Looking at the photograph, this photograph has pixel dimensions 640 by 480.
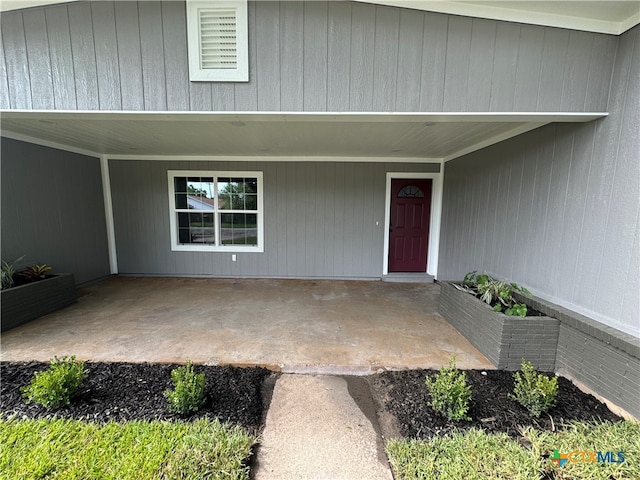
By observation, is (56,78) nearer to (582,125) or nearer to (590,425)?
(582,125)

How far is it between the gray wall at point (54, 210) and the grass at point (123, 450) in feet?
11.3

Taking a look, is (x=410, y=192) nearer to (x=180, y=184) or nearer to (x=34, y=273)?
(x=180, y=184)

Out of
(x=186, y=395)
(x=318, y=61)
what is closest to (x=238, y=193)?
(x=318, y=61)

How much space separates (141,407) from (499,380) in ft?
9.21

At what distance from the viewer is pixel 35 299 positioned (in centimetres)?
347

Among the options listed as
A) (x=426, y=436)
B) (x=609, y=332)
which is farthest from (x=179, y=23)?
(x=609, y=332)

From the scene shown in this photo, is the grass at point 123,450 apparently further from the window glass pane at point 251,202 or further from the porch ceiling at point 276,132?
the window glass pane at point 251,202

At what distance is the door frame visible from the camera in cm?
543

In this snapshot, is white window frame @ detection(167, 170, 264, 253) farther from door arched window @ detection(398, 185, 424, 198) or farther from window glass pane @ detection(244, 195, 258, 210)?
door arched window @ detection(398, 185, 424, 198)

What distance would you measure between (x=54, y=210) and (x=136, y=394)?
13.6 ft

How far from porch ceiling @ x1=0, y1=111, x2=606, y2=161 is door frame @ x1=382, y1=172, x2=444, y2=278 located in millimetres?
359

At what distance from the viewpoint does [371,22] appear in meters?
2.26

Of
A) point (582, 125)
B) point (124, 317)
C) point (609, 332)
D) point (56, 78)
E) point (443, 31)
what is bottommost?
point (124, 317)
